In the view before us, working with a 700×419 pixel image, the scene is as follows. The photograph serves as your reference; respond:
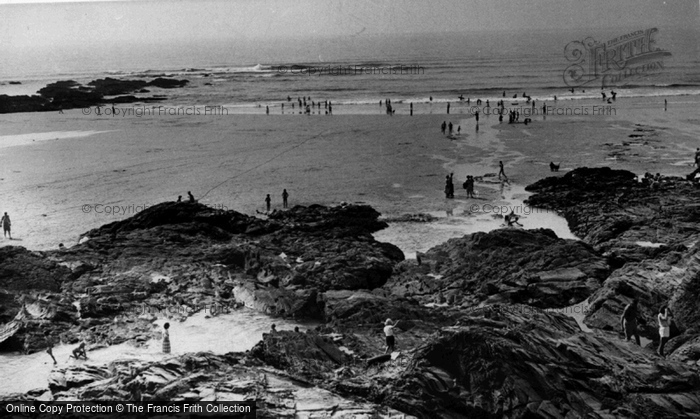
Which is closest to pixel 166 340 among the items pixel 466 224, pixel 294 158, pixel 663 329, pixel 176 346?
pixel 176 346

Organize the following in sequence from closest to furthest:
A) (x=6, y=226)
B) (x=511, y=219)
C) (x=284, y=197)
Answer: (x=6, y=226) → (x=511, y=219) → (x=284, y=197)

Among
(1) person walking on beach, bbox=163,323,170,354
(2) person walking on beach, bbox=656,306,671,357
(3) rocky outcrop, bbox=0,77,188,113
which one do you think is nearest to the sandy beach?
(3) rocky outcrop, bbox=0,77,188,113

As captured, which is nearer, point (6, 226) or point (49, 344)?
point (49, 344)

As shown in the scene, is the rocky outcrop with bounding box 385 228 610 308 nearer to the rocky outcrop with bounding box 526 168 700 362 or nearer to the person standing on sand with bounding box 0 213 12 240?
the rocky outcrop with bounding box 526 168 700 362

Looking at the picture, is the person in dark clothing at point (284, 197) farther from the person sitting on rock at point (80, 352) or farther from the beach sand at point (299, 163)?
the person sitting on rock at point (80, 352)

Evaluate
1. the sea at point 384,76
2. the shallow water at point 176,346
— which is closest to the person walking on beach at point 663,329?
the shallow water at point 176,346

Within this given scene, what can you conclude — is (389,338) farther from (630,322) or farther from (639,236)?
(639,236)
